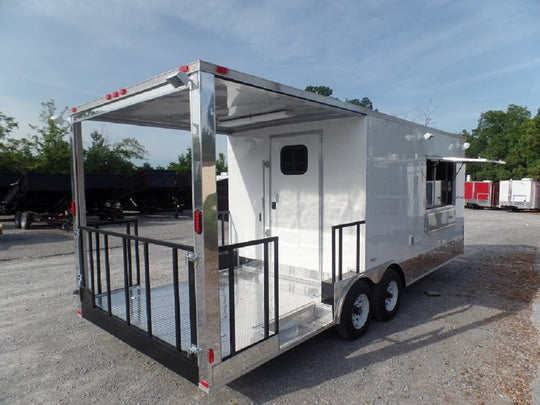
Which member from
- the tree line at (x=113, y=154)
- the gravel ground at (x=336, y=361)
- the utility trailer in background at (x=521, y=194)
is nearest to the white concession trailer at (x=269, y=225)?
the gravel ground at (x=336, y=361)

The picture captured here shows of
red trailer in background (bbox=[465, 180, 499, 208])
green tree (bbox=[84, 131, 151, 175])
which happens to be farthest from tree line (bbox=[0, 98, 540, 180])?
red trailer in background (bbox=[465, 180, 499, 208])

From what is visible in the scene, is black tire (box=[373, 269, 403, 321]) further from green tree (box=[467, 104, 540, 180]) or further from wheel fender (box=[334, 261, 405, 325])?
green tree (box=[467, 104, 540, 180])

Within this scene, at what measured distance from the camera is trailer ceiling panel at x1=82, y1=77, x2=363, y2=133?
2.79 meters

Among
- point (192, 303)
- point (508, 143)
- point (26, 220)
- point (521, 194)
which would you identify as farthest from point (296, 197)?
point (508, 143)

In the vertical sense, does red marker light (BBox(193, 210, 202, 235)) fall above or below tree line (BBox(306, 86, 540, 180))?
below

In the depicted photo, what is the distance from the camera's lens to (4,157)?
21812 millimetres

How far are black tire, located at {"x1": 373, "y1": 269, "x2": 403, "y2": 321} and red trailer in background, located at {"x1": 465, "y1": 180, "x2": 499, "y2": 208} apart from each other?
71.4 feet

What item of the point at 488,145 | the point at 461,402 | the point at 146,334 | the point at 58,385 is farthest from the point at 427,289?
the point at 488,145

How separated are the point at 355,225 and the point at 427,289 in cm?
287

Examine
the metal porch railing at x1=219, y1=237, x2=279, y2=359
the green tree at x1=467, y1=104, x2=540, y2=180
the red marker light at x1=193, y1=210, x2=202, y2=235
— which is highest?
the green tree at x1=467, y1=104, x2=540, y2=180

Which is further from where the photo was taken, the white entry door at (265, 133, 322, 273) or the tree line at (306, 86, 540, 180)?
the tree line at (306, 86, 540, 180)

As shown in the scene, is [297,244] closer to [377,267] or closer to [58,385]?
[377,267]

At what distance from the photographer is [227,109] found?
149 inches

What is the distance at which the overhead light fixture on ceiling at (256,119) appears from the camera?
3949 mm
